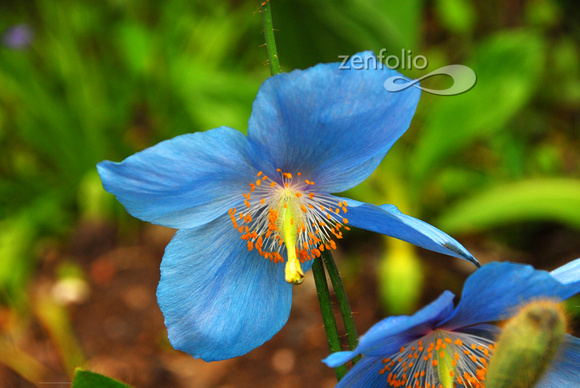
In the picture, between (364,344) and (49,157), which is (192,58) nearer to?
(49,157)

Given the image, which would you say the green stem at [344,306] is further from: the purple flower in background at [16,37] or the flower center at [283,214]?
the purple flower in background at [16,37]

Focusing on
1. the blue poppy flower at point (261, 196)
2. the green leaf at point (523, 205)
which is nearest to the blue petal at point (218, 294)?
the blue poppy flower at point (261, 196)

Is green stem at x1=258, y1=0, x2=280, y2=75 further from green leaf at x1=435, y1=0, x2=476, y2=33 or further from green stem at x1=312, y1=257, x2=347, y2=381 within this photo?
green leaf at x1=435, y1=0, x2=476, y2=33

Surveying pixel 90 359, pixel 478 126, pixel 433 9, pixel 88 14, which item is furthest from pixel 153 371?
pixel 433 9

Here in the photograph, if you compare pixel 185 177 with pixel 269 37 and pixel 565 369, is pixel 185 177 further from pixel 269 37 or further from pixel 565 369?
pixel 565 369

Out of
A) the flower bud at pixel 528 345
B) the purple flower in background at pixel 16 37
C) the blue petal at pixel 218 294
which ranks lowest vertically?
the flower bud at pixel 528 345

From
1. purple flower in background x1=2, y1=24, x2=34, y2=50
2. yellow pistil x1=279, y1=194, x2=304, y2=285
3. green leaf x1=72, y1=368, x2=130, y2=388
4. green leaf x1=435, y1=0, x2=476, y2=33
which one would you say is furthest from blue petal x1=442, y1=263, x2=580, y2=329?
purple flower in background x1=2, y1=24, x2=34, y2=50

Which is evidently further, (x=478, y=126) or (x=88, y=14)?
(x=88, y=14)
